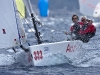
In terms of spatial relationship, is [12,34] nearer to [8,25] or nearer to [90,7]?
[8,25]

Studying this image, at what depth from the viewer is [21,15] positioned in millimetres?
11273

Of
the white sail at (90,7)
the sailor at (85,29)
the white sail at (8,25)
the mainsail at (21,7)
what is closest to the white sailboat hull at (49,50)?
the white sail at (8,25)

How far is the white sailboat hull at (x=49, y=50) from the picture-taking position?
33.6ft

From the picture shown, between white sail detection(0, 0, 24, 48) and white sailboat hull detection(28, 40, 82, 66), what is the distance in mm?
584

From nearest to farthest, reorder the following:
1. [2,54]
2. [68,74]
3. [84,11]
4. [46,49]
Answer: [68,74]
[46,49]
[2,54]
[84,11]

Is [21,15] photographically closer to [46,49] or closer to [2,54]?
[46,49]

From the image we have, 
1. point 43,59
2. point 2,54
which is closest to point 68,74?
point 43,59

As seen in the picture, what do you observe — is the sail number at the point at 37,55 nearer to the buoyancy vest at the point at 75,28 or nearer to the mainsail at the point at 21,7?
the mainsail at the point at 21,7

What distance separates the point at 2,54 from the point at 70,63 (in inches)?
119

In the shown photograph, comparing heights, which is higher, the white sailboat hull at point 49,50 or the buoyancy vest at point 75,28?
the buoyancy vest at point 75,28

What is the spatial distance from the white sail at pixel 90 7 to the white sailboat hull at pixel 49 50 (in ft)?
15.4

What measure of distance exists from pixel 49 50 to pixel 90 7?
5791mm

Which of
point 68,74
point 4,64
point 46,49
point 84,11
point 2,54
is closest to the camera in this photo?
point 68,74

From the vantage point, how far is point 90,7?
15.9 m
